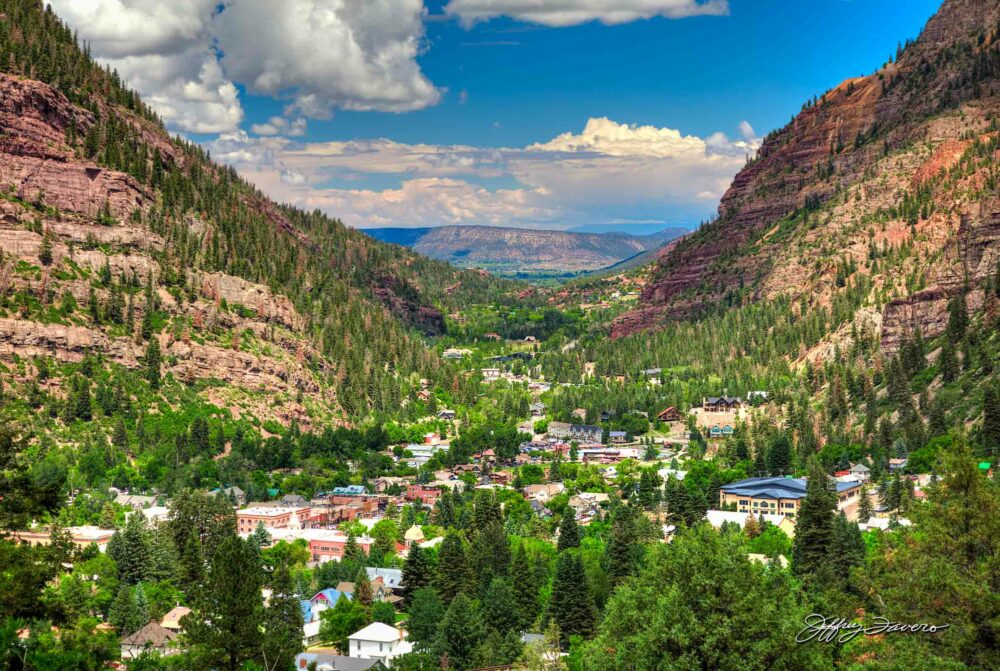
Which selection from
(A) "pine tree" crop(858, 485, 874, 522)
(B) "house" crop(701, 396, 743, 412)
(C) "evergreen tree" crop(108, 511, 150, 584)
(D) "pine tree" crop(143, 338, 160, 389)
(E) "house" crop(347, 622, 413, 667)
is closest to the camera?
(E) "house" crop(347, 622, 413, 667)

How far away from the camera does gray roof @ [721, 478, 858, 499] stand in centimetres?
12369

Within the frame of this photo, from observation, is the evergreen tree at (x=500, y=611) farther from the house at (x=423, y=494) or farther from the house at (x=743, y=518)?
the house at (x=423, y=494)

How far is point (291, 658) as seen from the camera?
192 feet

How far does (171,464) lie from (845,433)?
296 ft

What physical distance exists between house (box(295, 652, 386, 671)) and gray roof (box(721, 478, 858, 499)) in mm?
59308

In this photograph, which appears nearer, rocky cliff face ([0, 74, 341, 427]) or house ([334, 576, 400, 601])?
house ([334, 576, 400, 601])

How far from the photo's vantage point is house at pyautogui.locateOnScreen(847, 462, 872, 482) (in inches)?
5098

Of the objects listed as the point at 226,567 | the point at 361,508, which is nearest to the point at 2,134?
the point at 361,508

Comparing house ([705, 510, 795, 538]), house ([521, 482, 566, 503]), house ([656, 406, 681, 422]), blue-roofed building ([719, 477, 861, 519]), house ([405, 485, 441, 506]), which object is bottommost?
house ([405, 485, 441, 506])

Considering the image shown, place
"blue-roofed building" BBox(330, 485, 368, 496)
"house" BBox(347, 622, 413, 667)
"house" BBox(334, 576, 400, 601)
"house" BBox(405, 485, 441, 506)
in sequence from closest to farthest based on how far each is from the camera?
"house" BBox(347, 622, 413, 667) < "house" BBox(334, 576, 400, 601) < "house" BBox(405, 485, 441, 506) < "blue-roofed building" BBox(330, 485, 368, 496)

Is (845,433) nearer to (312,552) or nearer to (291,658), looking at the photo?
(312,552)

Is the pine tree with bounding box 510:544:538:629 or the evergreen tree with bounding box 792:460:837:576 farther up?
the evergreen tree with bounding box 792:460:837:576

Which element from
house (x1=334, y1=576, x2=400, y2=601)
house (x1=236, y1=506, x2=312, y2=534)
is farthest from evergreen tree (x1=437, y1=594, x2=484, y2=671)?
house (x1=236, y1=506, x2=312, y2=534)

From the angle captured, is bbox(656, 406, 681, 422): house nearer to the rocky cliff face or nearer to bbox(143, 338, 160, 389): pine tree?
the rocky cliff face
